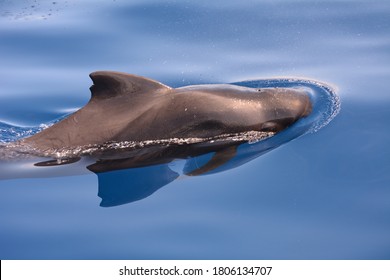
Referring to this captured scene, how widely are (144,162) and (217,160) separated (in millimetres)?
899

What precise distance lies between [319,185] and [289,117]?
1442 mm

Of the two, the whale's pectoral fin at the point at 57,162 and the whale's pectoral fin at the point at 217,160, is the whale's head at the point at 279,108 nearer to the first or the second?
the whale's pectoral fin at the point at 217,160

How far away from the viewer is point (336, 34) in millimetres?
12812

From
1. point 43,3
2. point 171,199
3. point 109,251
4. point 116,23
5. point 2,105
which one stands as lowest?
point 109,251

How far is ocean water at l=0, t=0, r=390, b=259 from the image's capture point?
24.0ft

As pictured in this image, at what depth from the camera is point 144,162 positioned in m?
8.64

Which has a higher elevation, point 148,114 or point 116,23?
point 116,23

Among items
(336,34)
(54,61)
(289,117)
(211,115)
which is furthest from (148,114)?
(336,34)

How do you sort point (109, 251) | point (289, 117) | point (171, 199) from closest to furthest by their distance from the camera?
point (109, 251)
point (171, 199)
point (289, 117)

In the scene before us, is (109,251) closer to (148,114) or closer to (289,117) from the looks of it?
(148,114)

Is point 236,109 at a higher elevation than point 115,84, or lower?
lower

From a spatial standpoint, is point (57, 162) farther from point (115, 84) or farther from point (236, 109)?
point (236, 109)

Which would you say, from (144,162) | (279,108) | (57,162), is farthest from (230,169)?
(57,162)

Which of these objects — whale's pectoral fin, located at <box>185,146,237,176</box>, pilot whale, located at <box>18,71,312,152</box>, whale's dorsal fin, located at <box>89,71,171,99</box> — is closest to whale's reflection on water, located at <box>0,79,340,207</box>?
whale's pectoral fin, located at <box>185,146,237,176</box>
